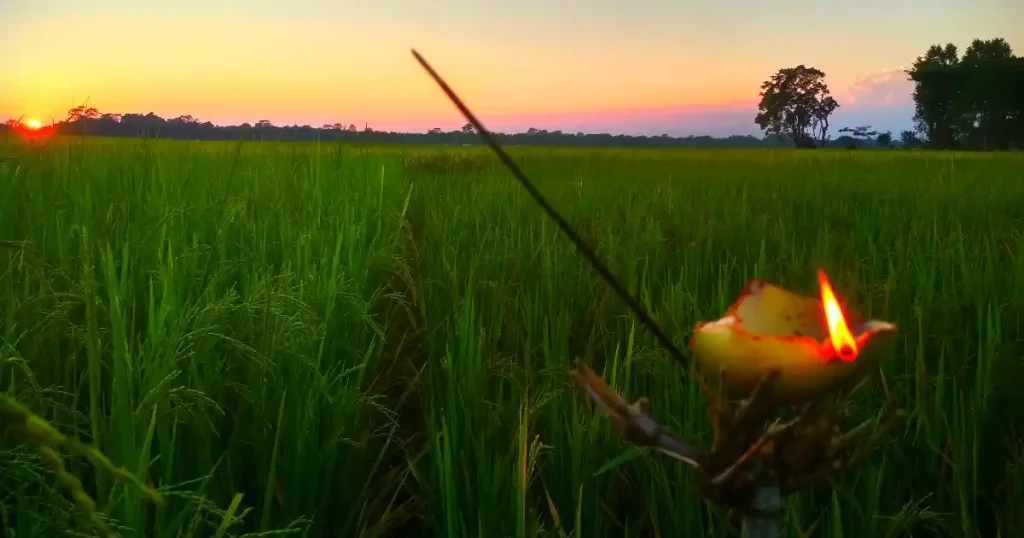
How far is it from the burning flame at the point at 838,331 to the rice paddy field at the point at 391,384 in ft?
1.13

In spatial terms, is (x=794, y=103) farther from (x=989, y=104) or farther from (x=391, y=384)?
(x=391, y=384)

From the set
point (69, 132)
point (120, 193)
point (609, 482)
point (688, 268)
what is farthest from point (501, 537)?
point (69, 132)

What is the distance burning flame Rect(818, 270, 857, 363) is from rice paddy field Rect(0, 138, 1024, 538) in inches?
13.5

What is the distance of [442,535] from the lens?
99 centimetres

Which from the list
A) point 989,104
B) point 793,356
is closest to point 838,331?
point 793,356

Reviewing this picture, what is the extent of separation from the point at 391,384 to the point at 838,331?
1.39 meters

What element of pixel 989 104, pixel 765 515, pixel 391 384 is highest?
pixel 989 104

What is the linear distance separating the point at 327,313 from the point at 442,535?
0.57 meters

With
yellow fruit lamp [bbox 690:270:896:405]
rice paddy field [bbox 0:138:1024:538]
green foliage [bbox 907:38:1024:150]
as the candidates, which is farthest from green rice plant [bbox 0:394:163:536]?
green foliage [bbox 907:38:1024:150]

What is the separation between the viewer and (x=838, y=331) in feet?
1.10

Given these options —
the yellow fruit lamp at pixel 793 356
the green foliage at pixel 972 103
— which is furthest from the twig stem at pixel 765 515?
the green foliage at pixel 972 103

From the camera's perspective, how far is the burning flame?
12.8 inches

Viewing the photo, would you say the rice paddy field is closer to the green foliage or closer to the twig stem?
the twig stem

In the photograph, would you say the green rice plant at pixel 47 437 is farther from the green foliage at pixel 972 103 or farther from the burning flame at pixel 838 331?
the green foliage at pixel 972 103
